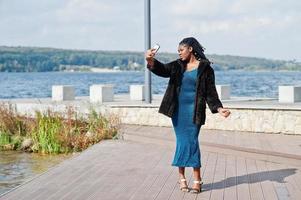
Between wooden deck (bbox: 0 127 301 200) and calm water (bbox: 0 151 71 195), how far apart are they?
2.85 feet

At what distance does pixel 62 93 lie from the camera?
27031 mm

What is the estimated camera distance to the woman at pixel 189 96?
338 inches

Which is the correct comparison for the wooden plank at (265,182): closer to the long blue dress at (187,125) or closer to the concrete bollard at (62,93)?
the long blue dress at (187,125)

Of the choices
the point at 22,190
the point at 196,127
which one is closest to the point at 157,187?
the point at 196,127

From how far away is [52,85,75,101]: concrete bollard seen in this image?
88.7 feet

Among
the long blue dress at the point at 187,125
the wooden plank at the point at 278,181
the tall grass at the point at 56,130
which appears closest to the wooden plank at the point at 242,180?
the wooden plank at the point at 278,181

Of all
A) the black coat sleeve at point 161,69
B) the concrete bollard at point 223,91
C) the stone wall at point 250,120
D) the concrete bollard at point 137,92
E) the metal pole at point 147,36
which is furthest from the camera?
the concrete bollard at point 137,92

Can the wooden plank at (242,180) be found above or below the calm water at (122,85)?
below

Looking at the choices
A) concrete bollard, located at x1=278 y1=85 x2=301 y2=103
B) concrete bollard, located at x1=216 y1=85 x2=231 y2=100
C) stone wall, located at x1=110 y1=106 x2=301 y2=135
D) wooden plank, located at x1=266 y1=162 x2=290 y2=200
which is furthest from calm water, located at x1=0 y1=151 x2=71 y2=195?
concrete bollard, located at x1=216 y1=85 x2=231 y2=100

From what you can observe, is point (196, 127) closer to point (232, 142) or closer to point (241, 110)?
point (232, 142)

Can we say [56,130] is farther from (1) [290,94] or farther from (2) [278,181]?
(1) [290,94]

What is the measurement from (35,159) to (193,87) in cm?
702

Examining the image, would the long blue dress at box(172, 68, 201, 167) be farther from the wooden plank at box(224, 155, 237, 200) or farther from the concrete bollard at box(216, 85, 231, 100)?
the concrete bollard at box(216, 85, 231, 100)

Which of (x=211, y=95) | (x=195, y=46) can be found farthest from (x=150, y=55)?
(x=211, y=95)
